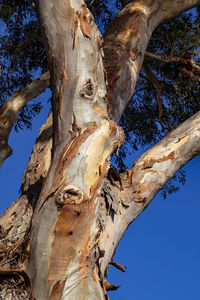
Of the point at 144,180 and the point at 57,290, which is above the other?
the point at 144,180

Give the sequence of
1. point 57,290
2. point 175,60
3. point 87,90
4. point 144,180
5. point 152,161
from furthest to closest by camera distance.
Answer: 1. point 175,60
2. point 152,161
3. point 144,180
4. point 87,90
5. point 57,290

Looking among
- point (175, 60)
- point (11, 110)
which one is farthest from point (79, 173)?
point (175, 60)

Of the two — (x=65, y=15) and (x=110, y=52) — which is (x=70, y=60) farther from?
(x=110, y=52)

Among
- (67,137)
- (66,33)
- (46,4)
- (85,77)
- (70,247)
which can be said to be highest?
(46,4)

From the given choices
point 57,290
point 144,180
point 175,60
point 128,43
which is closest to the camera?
point 57,290

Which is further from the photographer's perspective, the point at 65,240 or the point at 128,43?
the point at 128,43

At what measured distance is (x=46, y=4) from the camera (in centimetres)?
275

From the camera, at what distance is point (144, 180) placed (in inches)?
115

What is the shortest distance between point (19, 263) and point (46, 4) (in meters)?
1.65

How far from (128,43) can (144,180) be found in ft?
4.57

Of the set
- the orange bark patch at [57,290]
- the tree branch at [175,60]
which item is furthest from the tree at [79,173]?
the tree branch at [175,60]

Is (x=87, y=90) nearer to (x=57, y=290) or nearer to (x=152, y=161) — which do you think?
(x=152, y=161)

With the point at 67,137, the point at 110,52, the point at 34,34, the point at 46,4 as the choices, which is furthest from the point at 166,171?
the point at 34,34

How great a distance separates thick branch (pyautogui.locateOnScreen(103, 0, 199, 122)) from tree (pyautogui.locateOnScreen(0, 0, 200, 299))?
13 mm
